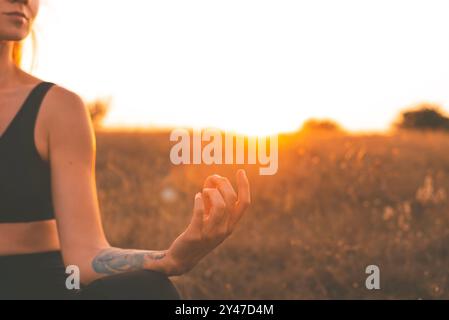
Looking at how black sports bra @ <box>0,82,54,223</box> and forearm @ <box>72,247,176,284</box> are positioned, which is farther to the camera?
black sports bra @ <box>0,82,54,223</box>

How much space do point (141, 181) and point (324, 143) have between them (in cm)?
313

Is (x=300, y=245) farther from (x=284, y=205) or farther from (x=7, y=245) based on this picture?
(x=7, y=245)

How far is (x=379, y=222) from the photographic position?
7.07 m

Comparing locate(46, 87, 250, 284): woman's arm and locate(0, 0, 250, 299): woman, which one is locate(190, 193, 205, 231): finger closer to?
locate(46, 87, 250, 284): woman's arm

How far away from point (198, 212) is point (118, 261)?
540mm

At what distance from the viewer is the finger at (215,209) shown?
1813 mm

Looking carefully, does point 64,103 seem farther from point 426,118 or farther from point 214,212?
point 426,118

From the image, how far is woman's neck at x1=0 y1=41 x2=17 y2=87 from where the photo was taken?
2.83 meters

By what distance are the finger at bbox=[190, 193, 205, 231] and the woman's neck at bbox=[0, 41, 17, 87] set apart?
4.25ft

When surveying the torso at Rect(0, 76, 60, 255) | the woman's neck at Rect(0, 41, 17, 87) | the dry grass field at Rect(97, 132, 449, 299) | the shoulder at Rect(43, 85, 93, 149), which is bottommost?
the dry grass field at Rect(97, 132, 449, 299)

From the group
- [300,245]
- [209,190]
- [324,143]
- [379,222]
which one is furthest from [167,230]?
[209,190]

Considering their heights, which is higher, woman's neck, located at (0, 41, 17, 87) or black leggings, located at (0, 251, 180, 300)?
woman's neck, located at (0, 41, 17, 87)

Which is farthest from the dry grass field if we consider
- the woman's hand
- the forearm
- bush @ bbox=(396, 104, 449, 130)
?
bush @ bbox=(396, 104, 449, 130)

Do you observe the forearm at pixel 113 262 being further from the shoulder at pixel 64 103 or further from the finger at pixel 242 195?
the shoulder at pixel 64 103
